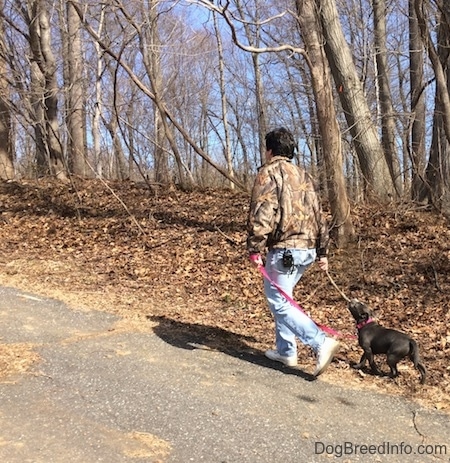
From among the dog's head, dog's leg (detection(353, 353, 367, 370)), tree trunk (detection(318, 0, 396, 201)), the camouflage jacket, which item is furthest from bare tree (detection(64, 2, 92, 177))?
dog's leg (detection(353, 353, 367, 370))

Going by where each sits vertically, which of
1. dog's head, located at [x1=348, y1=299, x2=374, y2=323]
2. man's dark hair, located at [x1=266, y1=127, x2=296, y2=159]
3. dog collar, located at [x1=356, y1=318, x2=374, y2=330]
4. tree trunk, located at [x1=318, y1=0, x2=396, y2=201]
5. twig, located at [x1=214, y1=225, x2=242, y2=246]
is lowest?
dog collar, located at [x1=356, y1=318, x2=374, y2=330]

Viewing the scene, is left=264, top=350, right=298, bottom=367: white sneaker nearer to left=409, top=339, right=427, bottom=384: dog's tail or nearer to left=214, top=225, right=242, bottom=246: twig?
left=409, top=339, right=427, bottom=384: dog's tail

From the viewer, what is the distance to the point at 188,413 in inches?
149

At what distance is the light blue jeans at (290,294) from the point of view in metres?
4.45

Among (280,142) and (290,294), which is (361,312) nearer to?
(290,294)

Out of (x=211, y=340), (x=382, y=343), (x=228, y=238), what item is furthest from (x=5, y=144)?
(x=382, y=343)

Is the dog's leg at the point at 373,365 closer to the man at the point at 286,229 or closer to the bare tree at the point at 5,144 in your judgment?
the man at the point at 286,229

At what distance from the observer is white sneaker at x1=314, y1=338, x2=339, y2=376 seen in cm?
441

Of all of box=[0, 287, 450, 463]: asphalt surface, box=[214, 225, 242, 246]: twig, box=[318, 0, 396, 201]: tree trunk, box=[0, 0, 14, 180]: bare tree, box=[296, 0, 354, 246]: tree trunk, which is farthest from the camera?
box=[0, 0, 14, 180]: bare tree

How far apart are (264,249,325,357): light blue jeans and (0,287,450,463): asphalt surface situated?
42 cm

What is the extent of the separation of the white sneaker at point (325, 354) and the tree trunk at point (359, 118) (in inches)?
232

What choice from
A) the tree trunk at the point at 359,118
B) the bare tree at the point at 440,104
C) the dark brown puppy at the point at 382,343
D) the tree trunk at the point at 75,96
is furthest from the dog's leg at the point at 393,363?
the tree trunk at the point at 75,96

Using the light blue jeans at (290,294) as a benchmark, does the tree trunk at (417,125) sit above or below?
above

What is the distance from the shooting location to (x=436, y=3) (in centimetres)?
848
